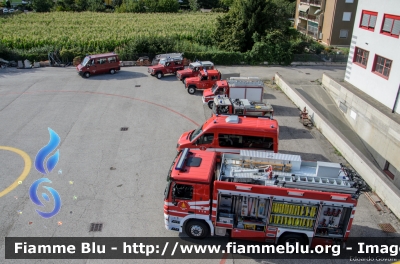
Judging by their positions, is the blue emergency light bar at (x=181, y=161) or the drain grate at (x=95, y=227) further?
the drain grate at (x=95, y=227)

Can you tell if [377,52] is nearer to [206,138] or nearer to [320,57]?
[320,57]

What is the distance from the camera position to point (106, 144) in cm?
1884

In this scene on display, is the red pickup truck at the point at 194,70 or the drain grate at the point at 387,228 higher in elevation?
the red pickup truck at the point at 194,70

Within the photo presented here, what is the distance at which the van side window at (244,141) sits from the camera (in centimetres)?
1578

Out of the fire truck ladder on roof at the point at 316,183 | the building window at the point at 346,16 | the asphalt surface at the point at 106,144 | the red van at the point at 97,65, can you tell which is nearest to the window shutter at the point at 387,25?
the asphalt surface at the point at 106,144

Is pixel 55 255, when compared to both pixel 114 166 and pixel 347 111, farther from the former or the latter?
pixel 347 111

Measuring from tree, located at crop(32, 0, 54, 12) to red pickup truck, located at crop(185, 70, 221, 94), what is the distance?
58.8 m

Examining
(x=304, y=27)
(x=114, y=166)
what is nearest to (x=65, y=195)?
(x=114, y=166)

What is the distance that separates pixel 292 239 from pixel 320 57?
30446 millimetres

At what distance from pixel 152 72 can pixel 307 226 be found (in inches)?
874

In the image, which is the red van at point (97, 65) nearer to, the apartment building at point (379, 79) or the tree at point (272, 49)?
the tree at point (272, 49)

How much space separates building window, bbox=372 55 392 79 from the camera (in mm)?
23969

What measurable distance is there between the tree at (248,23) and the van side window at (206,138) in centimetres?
2331

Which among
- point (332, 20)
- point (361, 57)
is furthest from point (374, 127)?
point (332, 20)
